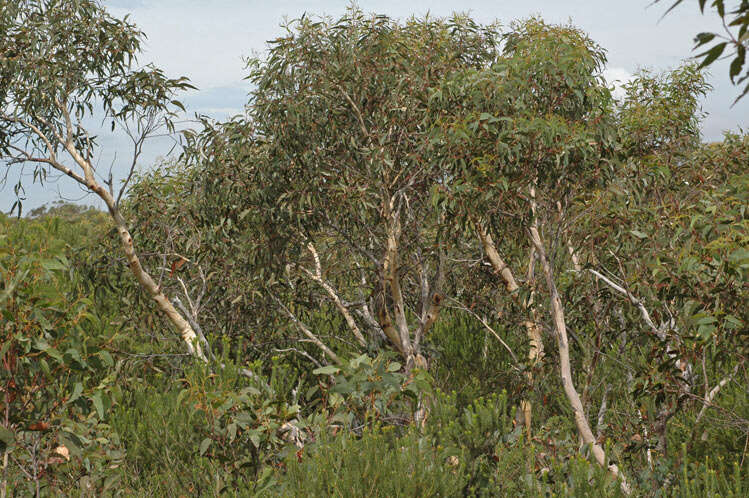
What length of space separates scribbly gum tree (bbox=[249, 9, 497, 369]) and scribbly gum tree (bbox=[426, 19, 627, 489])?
587 mm

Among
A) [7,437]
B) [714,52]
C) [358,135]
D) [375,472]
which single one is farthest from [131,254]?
[714,52]

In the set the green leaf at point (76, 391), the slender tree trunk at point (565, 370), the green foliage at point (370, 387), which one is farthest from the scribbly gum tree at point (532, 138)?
the green leaf at point (76, 391)

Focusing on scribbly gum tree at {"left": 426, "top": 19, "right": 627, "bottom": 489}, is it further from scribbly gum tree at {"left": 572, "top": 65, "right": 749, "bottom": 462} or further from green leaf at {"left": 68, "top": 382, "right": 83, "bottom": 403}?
green leaf at {"left": 68, "top": 382, "right": 83, "bottom": 403}

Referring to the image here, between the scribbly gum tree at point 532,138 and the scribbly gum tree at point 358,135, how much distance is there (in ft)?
1.93

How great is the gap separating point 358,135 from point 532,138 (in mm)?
2287

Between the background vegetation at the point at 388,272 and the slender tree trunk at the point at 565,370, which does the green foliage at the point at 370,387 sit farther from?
the slender tree trunk at the point at 565,370

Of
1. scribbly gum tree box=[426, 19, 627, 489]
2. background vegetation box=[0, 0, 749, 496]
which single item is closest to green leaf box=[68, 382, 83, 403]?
background vegetation box=[0, 0, 749, 496]

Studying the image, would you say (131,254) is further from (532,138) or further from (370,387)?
(532,138)

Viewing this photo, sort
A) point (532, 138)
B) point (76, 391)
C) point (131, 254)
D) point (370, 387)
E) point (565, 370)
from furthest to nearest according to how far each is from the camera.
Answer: point (131, 254)
point (565, 370)
point (532, 138)
point (370, 387)
point (76, 391)

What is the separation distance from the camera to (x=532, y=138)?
5363 mm

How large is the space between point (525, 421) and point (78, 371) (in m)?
5.18

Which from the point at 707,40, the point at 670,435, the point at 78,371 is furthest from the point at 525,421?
the point at 707,40

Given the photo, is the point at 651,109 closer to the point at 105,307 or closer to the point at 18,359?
the point at 18,359

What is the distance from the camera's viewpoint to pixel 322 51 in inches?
268
